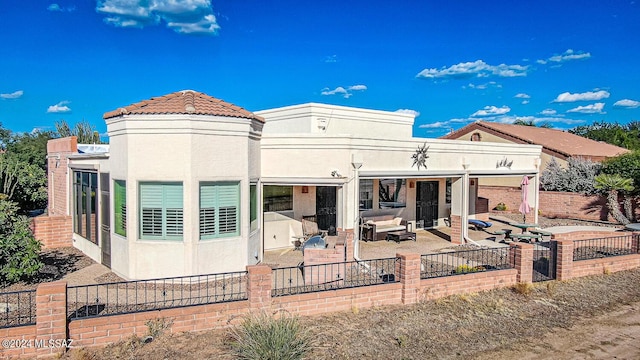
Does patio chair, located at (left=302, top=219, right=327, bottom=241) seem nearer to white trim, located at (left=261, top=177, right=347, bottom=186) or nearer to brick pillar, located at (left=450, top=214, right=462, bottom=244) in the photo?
white trim, located at (left=261, top=177, right=347, bottom=186)

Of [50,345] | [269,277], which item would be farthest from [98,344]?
[269,277]

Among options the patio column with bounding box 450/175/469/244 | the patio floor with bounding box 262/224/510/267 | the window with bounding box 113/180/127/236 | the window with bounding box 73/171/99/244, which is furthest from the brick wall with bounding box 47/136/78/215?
the patio column with bounding box 450/175/469/244

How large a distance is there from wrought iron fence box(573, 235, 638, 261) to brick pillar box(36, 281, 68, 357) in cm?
Answer: 1318

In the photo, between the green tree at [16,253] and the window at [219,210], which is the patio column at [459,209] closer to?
the window at [219,210]

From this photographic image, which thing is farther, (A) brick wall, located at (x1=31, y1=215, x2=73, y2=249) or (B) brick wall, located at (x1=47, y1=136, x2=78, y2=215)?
(B) brick wall, located at (x1=47, y1=136, x2=78, y2=215)

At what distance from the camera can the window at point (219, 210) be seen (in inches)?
406

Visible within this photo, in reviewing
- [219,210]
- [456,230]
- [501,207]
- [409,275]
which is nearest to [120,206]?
[219,210]

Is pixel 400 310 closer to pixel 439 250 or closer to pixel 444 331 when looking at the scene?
pixel 444 331

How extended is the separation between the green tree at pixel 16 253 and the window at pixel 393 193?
38.2ft

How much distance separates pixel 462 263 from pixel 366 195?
208 inches

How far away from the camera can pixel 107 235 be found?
11.6 metres

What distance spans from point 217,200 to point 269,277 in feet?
11.3

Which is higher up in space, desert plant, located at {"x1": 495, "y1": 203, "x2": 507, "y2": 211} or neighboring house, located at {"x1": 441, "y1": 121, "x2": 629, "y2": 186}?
neighboring house, located at {"x1": 441, "y1": 121, "x2": 629, "y2": 186}

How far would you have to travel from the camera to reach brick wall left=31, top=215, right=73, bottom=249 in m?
14.2
